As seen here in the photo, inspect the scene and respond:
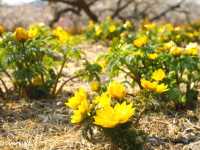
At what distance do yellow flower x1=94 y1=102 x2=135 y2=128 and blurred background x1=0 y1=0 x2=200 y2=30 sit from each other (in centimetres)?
1399

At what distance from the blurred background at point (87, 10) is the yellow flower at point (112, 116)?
13992 mm

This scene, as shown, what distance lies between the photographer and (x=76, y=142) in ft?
12.3

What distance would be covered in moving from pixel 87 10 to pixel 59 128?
13.1 meters

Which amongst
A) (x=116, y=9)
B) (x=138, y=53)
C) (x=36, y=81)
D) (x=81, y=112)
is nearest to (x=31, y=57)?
(x=36, y=81)

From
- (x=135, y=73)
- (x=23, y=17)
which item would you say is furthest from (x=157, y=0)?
(x=135, y=73)

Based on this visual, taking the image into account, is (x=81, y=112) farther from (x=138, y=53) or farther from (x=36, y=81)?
(x=36, y=81)

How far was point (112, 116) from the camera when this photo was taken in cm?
311

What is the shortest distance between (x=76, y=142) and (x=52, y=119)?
67 centimetres

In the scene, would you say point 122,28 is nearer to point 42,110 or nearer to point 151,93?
point 42,110

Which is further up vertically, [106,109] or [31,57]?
[31,57]

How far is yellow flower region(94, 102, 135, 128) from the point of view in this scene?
3098mm

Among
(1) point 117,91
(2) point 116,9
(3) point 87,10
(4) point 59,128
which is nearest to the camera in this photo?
(1) point 117,91

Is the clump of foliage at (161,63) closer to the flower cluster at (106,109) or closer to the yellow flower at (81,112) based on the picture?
the flower cluster at (106,109)

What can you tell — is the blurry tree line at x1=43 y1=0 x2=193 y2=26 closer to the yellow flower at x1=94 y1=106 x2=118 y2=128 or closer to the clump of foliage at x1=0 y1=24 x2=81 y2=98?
the clump of foliage at x1=0 y1=24 x2=81 y2=98
